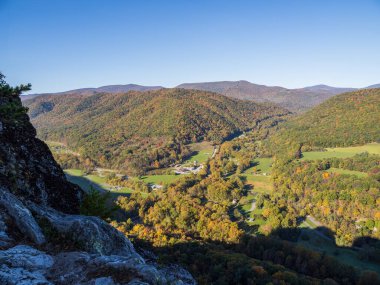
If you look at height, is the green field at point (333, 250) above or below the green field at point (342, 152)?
below

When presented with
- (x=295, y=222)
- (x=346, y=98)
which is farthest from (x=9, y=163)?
(x=346, y=98)

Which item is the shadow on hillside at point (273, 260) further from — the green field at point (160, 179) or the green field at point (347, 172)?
the green field at point (160, 179)

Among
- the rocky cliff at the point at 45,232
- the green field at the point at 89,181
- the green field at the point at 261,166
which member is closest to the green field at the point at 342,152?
the green field at the point at 261,166

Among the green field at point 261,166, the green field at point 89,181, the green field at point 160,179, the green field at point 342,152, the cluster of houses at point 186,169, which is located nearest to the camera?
the green field at point 89,181

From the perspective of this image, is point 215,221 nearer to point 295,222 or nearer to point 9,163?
point 295,222

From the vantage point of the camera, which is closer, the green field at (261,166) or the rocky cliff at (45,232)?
the rocky cliff at (45,232)

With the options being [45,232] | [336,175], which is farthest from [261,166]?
[45,232]

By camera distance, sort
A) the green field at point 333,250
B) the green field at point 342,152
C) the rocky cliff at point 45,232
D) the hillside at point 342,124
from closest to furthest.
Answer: the rocky cliff at point 45,232 → the green field at point 333,250 → the green field at point 342,152 → the hillside at point 342,124
